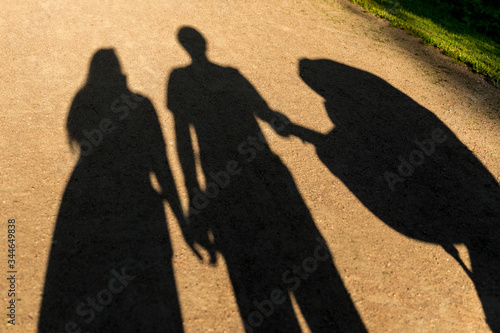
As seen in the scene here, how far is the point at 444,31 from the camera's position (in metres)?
10.8

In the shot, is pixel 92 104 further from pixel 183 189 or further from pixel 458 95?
pixel 458 95

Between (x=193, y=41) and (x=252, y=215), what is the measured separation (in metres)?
4.81

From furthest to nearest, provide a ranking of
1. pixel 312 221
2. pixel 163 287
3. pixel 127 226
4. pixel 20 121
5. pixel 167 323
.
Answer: pixel 20 121 < pixel 312 221 < pixel 127 226 < pixel 163 287 < pixel 167 323

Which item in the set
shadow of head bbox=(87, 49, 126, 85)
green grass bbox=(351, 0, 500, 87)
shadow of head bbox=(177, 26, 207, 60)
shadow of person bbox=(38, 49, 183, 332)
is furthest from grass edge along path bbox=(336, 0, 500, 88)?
shadow of person bbox=(38, 49, 183, 332)

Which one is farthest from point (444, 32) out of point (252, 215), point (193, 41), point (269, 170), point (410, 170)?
point (252, 215)

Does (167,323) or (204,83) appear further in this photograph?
(204,83)

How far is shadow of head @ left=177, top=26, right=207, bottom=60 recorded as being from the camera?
8.34 m

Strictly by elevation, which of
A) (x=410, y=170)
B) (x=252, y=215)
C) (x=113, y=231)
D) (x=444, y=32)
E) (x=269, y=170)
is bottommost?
(x=113, y=231)

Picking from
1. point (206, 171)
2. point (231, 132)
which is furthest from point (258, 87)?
point (206, 171)

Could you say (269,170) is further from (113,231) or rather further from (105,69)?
(105,69)

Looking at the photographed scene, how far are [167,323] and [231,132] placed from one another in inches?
130

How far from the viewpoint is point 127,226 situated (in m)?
5.01

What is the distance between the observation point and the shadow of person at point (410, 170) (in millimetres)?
5375

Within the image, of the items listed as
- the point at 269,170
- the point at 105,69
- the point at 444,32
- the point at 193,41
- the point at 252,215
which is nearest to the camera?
the point at 252,215
